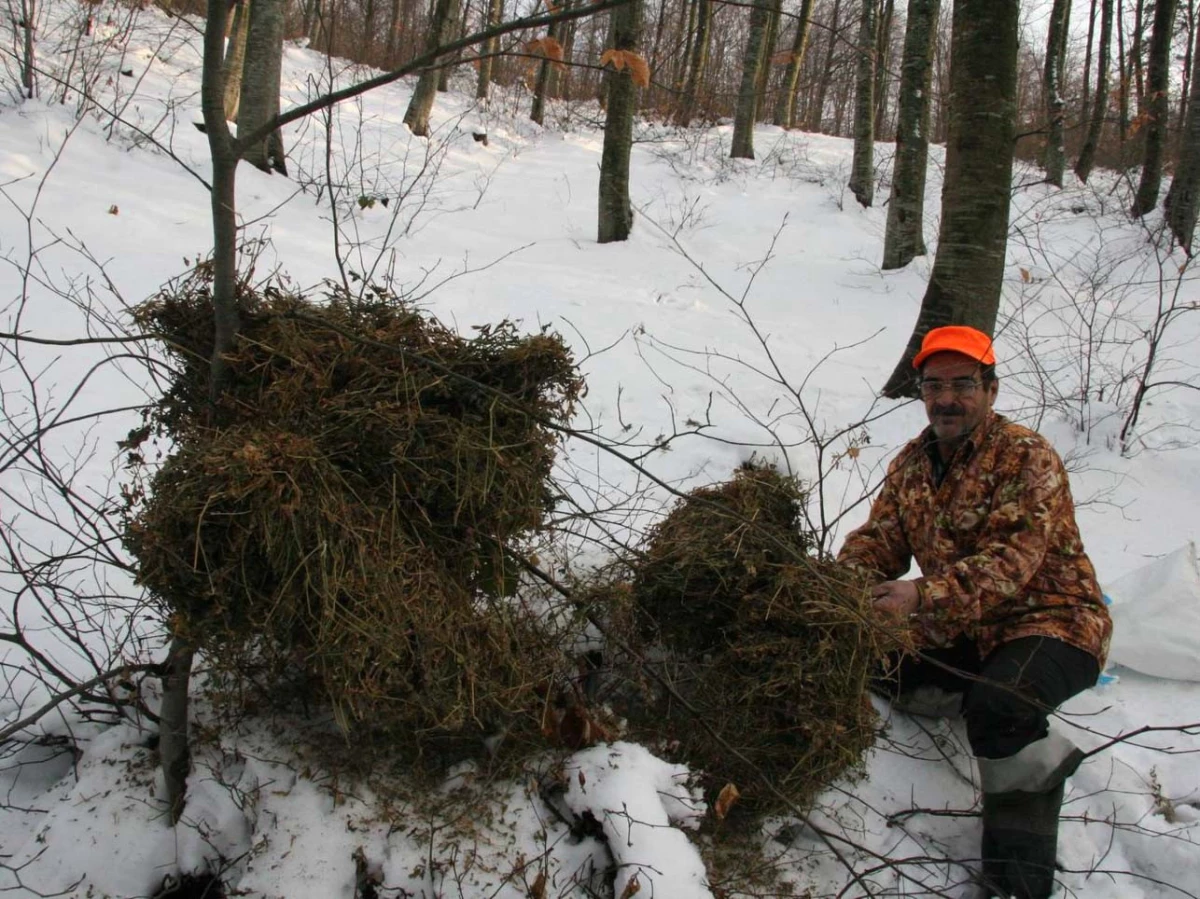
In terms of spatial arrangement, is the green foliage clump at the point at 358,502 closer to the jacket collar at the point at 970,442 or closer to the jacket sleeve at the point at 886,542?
the jacket sleeve at the point at 886,542

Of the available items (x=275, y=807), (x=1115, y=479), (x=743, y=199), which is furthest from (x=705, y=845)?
(x=743, y=199)

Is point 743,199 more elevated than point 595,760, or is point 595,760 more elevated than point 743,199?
point 743,199

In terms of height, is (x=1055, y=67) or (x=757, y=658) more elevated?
(x=1055, y=67)

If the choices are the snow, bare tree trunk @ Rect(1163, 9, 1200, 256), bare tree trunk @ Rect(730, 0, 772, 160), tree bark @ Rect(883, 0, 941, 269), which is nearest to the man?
the snow

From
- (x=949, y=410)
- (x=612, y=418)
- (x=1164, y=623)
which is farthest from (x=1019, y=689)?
(x=612, y=418)

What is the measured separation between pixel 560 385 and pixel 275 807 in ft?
4.42

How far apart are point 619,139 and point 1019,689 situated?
286 inches

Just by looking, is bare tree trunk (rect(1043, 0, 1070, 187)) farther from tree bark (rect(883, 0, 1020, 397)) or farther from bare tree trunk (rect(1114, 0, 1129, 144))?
tree bark (rect(883, 0, 1020, 397))

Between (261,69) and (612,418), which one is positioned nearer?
(612,418)

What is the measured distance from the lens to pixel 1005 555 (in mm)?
2416

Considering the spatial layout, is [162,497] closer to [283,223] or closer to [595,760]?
[595,760]

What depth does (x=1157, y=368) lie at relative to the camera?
6188 mm

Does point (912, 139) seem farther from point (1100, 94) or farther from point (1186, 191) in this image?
point (1100, 94)

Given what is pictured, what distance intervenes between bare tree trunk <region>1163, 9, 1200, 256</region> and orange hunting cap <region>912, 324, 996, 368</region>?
8.93 m
